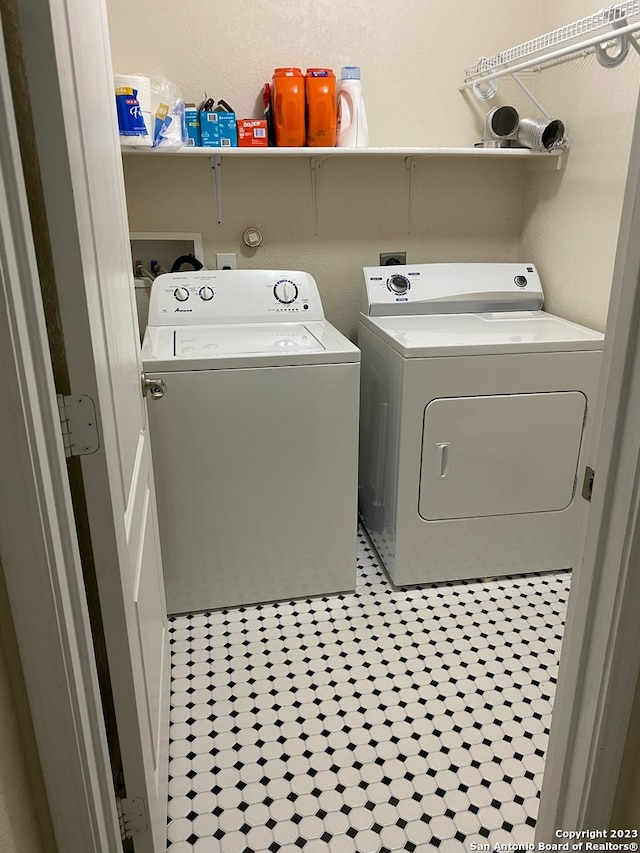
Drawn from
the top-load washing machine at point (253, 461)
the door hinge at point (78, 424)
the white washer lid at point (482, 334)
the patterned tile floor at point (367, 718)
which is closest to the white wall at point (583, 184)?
the white washer lid at point (482, 334)

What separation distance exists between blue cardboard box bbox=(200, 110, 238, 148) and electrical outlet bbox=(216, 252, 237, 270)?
433 millimetres

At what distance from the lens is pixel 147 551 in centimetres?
143

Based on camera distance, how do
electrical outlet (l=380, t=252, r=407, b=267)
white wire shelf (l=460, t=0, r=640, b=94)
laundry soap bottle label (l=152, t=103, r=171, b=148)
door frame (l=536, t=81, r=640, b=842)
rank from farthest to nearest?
electrical outlet (l=380, t=252, r=407, b=267) < laundry soap bottle label (l=152, t=103, r=171, b=148) < white wire shelf (l=460, t=0, r=640, b=94) < door frame (l=536, t=81, r=640, b=842)

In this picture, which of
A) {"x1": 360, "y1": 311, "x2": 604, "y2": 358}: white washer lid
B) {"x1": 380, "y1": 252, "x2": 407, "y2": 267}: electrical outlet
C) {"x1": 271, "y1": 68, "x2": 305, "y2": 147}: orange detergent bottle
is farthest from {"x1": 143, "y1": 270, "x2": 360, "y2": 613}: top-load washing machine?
{"x1": 271, "y1": 68, "x2": 305, "y2": 147}: orange detergent bottle

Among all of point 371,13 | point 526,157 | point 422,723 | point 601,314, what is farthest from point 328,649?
point 371,13

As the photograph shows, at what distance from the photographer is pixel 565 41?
220 centimetres

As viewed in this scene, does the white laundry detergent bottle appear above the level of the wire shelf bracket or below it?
below

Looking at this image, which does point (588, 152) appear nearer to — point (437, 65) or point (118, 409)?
point (437, 65)

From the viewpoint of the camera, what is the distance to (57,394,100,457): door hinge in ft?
2.87

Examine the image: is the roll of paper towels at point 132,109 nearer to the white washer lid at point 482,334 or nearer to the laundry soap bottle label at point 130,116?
the laundry soap bottle label at point 130,116

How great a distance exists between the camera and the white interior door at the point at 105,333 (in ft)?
2.54

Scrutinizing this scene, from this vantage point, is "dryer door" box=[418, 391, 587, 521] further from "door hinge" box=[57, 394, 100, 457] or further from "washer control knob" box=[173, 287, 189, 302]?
"door hinge" box=[57, 394, 100, 457]

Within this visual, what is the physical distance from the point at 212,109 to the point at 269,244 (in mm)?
546

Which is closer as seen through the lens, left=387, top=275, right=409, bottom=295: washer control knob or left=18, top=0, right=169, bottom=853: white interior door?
left=18, top=0, right=169, bottom=853: white interior door
